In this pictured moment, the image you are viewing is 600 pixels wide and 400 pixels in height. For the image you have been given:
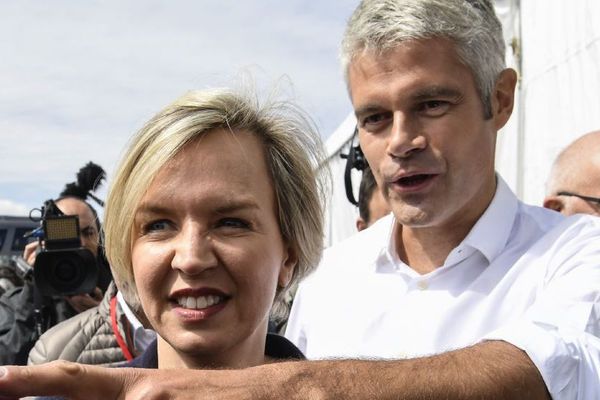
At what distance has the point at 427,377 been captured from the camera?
44.8 inches

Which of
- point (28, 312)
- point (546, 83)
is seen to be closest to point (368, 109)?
point (546, 83)

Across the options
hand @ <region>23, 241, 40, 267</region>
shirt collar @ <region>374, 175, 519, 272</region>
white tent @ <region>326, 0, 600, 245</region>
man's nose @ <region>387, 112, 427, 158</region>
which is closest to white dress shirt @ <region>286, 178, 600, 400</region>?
shirt collar @ <region>374, 175, 519, 272</region>

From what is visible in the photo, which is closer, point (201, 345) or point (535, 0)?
point (201, 345)

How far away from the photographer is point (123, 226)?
4.88ft

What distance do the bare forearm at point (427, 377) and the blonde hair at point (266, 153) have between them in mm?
488

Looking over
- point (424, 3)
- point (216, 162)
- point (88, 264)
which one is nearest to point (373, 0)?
point (424, 3)

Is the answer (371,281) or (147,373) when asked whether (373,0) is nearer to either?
(371,281)

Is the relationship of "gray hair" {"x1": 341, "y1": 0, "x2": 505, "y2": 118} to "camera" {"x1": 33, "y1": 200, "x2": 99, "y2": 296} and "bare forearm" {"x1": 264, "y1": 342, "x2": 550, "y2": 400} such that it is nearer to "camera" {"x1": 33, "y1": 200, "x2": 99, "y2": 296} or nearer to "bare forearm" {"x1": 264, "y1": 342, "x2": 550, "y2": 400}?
"bare forearm" {"x1": 264, "y1": 342, "x2": 550, "y2": 400}

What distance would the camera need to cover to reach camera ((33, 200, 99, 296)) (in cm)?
318

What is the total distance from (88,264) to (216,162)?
72.9 inches

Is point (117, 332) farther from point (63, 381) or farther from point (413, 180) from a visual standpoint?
point (63, 381)

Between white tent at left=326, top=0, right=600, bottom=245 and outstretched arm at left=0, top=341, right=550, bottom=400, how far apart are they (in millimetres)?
1869

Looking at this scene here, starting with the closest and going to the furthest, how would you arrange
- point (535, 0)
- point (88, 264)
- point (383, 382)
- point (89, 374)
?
point (89, 374)
point (383, 382)
point (88, 264)
point (535, 0)

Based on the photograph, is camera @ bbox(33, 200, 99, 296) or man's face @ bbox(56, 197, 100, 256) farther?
man's face @ bbox(56, 197, 100, 256)
